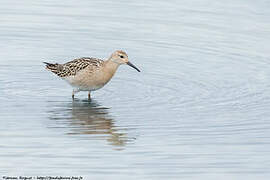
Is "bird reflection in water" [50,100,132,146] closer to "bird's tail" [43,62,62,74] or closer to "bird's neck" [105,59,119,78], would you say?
"bird's neck" [105,59,119,78]

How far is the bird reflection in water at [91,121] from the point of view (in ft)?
54.9

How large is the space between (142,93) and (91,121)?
8.20ft

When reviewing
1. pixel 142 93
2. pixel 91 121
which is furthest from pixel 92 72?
pixel 91 121

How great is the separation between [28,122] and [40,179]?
3.66 meters

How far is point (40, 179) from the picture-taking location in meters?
14.0

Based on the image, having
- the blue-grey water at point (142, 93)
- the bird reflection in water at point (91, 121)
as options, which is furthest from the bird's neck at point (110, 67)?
the bird reflection in water at point (91, 121)

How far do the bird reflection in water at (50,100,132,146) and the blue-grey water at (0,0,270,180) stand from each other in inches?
1.0

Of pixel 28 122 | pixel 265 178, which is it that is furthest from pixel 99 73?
pixel 265 178

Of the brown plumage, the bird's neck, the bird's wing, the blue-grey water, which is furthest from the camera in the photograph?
the bird's wing

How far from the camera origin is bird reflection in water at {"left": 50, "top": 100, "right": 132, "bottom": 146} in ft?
54.9

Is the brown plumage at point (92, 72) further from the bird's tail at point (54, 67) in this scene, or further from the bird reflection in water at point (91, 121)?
the bird reflection in water at point (91, 121)

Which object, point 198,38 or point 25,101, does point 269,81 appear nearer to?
point 198,38

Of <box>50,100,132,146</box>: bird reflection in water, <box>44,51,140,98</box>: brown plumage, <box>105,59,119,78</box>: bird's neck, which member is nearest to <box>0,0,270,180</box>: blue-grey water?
<box>50,100,132,146</box>: bird reflection in water

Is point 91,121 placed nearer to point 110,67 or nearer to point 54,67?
point 110,67
